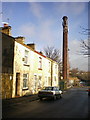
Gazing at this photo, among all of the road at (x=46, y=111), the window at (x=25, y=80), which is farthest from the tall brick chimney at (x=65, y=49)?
the road at (x=46, y=111)

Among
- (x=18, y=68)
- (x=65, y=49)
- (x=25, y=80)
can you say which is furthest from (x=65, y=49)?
(x=18, y=68)

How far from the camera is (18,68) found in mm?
19938

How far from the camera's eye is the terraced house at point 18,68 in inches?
720

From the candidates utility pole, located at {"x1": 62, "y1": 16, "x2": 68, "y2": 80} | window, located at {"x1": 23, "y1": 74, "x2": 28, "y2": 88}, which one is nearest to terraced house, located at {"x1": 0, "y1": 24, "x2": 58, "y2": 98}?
window, located at {"x1": 23, "y1": 74, "x2": 28, "y2": 88}

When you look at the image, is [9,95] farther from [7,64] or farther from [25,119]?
[25,119]

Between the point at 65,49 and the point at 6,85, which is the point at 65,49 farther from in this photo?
the point at 6,85

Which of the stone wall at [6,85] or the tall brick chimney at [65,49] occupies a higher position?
the tall brick chimney at [65,49]

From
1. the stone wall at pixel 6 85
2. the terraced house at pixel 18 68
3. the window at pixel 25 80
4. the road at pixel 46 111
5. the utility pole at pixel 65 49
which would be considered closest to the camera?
the road at pixel 46 111

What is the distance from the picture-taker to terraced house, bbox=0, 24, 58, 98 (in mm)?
18297

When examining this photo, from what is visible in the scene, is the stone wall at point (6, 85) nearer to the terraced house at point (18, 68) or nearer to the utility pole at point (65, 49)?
the terraced house at point (18, 68)

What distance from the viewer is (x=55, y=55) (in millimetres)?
59656

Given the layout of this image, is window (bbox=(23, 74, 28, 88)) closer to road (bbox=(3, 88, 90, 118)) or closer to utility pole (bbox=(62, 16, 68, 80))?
road (bbox=(3, 88, 90, 118))

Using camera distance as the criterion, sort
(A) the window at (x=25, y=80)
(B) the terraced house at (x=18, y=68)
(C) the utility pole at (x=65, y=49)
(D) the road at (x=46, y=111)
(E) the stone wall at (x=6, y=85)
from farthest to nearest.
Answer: (C) the utility pole at (x=65, y=49) → (A) the window at (x=25, y=80) → (B) the terraced house at (x=18, y=68) → (E) the stone wall at (x=6, y=85) → (D) the road at (x=46, y=111)

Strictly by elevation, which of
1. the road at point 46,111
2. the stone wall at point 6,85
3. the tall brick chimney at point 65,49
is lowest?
the road at point 46,111
